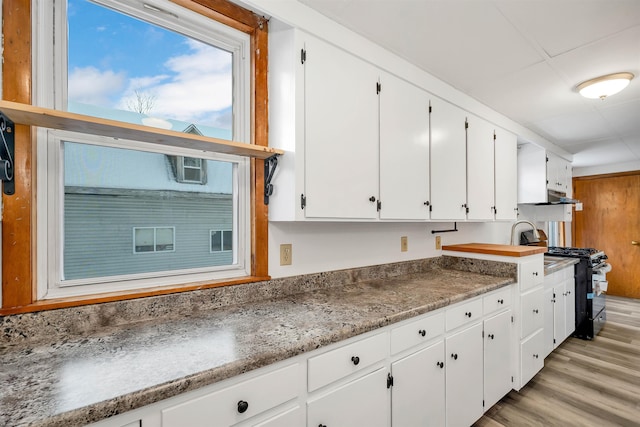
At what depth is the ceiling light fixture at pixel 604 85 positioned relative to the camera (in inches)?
84.0

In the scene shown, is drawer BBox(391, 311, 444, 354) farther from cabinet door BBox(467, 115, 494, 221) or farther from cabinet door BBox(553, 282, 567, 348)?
cabinet door BBox(553, 282, 567, 348)

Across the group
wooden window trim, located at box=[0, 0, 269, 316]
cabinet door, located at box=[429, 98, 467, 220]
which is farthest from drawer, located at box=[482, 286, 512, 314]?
wooden window trim, located at box=[0, 0, 269, 316]

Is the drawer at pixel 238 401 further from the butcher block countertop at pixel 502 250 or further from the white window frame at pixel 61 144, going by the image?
the butcher block countertop at pixel 502 250

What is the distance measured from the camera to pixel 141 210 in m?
1.32

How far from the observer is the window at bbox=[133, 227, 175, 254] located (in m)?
1.30

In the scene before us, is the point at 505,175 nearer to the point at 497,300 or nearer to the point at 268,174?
the point at 497,300

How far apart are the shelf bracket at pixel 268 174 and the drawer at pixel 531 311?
1974mm

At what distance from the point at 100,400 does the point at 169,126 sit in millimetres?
1107

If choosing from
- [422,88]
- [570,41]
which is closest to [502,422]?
[422,88]

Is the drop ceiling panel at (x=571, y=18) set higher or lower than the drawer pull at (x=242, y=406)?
higher

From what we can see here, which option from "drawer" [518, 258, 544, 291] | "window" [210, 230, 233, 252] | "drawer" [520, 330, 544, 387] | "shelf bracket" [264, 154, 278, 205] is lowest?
"drawer" [520, 330, 544, 387]

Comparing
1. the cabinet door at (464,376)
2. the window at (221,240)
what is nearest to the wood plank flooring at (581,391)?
the cabinet door at (464,376)

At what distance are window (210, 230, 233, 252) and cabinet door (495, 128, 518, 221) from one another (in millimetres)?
2346

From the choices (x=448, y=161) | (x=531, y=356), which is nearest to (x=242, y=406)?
(x=448, y=161)
